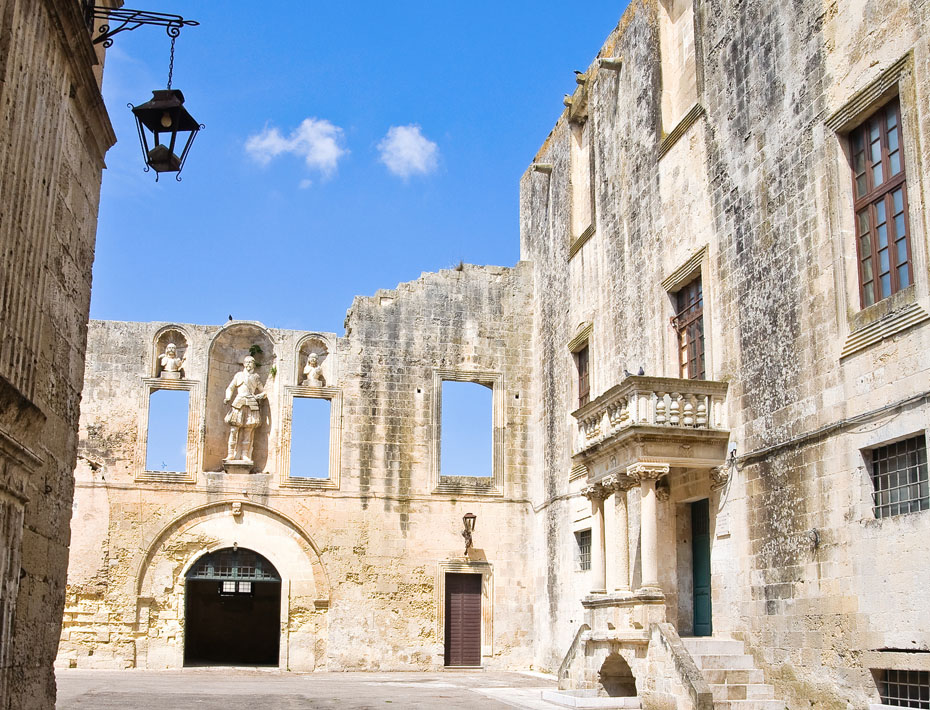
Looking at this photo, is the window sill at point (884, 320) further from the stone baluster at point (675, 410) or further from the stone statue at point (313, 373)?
the stone statue at point (313, 373)

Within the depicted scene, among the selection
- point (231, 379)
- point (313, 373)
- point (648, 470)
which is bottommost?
point (648, 470)

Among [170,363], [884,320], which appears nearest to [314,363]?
[170,363]

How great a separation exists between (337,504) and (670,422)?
9944 mm

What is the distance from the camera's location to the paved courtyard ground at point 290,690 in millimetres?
13516

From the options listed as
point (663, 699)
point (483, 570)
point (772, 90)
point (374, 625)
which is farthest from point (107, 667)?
point (772, 90)

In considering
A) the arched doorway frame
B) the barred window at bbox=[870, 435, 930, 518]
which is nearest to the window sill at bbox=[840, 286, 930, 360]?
the barred window at bbox=[870, 435, 930, 518]

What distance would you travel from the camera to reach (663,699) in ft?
39.9

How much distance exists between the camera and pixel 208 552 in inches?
824

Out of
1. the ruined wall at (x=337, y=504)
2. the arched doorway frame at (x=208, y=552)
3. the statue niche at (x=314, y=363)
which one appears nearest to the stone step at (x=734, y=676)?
the ruined wall at (x=337, y=504)

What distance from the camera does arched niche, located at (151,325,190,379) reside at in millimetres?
21688

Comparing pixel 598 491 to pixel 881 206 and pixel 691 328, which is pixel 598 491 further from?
pixel 881 206

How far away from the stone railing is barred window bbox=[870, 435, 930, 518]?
308cm

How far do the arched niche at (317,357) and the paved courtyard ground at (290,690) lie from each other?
19.3 ft

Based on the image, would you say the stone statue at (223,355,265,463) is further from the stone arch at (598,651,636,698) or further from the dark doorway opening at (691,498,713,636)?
the dark doorway opening at (691,498,713,636)
